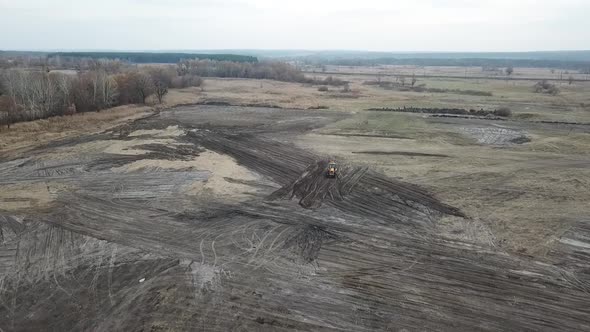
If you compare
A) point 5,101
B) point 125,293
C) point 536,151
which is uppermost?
point 5,101

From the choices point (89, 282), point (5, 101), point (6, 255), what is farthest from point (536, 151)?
point (5, 101)

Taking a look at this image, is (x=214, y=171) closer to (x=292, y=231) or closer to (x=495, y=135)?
(x=292, y=231)

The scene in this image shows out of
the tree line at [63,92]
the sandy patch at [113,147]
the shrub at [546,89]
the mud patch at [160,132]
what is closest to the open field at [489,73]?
the shrub at [546,89]

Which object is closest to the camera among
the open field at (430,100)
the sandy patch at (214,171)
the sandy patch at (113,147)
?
the sandy patch at (214,171)

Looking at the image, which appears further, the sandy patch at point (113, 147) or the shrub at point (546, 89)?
the shrub at point (546, 89)

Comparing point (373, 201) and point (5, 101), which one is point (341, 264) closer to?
point (373, 201)

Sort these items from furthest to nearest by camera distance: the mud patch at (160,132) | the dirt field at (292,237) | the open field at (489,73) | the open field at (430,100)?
the open field at (489,73), the open field at (430,100), the mud patch at (160,132), the dirt field at (292,237)

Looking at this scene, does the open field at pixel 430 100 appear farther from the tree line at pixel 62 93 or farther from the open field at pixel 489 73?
the open field at pixel 489 73

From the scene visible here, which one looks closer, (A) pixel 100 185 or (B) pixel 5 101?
(A) pixel 100 185
